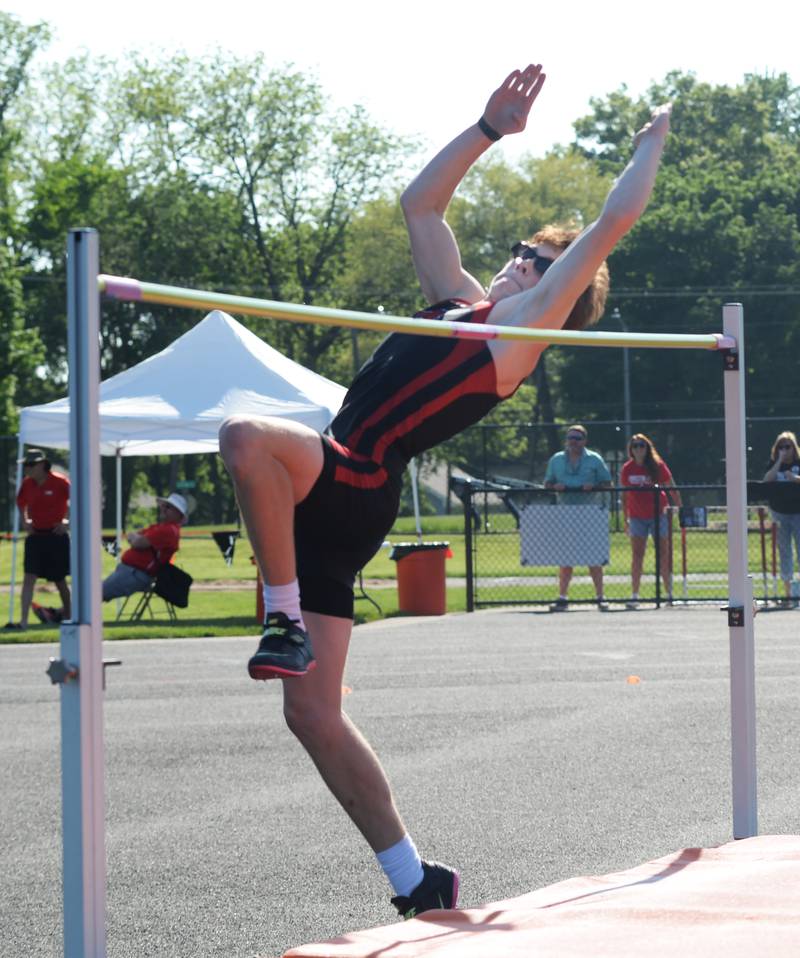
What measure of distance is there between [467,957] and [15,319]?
51401 mm

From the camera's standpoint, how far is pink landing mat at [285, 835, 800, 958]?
3.57m

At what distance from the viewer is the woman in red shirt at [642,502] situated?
17625 millimetres

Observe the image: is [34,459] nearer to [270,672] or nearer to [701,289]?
[270,672]

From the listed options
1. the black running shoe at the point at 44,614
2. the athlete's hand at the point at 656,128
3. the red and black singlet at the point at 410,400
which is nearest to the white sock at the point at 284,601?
the red and black singlet at the point at 410,400

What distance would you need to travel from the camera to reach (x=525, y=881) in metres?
5.17

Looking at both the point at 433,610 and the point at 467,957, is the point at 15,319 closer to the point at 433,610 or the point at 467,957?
the point at 433,610

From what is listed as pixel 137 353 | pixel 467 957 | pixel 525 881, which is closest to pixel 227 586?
pixel 525 881

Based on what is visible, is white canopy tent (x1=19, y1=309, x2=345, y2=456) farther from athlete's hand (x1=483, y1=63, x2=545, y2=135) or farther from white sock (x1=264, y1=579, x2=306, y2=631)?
white sock (x1=264, y1=579, x2=306, y2=631)

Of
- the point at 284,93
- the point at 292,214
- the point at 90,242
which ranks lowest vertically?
the point at 90,242

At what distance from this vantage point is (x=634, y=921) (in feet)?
12.7

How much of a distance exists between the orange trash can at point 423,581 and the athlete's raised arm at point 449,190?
1224 centimetres

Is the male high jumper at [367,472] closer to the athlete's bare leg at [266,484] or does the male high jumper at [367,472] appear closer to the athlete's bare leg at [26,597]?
the athlete's bare leg at [266,484]

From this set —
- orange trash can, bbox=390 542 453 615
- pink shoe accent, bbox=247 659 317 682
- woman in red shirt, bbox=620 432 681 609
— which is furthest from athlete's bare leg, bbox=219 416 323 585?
woman in red shirt, bbox=620 432 681 609

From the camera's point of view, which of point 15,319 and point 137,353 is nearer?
point 15,319
